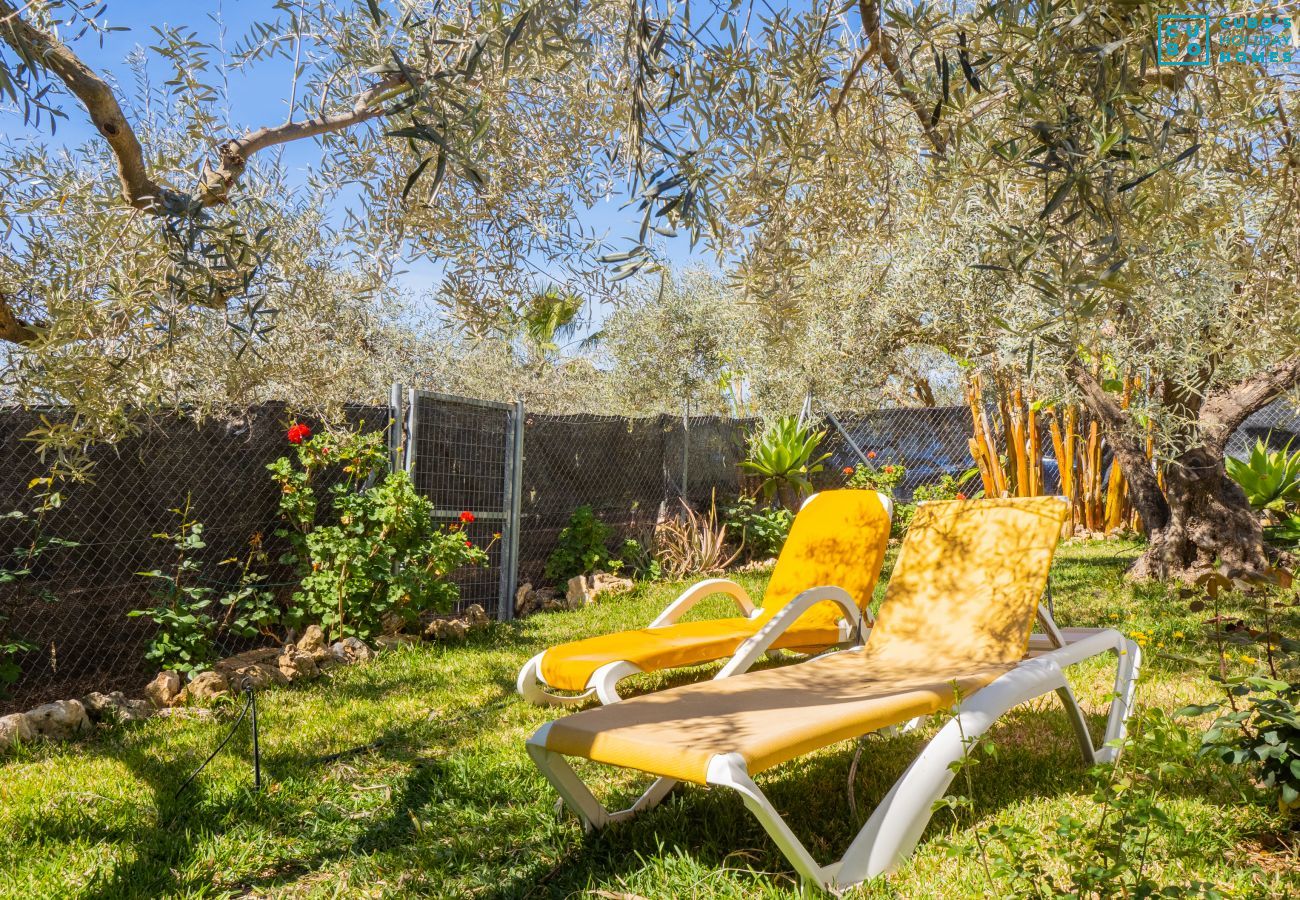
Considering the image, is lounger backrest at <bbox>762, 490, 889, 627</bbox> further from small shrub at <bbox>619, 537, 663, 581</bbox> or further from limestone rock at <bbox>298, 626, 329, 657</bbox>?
small shrub at <bbox>619, 537, 663, 581</bbox>

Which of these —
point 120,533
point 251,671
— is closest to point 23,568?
point 120,533

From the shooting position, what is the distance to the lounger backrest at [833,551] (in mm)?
5375

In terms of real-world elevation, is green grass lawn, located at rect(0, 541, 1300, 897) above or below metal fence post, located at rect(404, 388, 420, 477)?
below

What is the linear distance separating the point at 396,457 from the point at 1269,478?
8.76 meters

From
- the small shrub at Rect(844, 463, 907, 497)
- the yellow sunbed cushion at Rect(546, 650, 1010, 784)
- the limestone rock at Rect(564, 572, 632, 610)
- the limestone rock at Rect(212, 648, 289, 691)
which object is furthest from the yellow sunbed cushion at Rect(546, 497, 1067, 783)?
the small shrub at Rect(844, 463, 907, 497)

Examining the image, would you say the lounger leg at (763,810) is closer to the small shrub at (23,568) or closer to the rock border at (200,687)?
the rock border at (200,687)

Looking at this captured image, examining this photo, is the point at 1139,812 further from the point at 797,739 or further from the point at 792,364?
the point at 792,364

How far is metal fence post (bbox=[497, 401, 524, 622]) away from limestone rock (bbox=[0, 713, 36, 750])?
3967mm

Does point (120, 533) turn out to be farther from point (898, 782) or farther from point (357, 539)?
point (898, 782)

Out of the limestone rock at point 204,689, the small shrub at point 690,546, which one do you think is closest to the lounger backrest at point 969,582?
the limestone rock at point 204,689

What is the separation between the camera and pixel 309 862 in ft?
9.92

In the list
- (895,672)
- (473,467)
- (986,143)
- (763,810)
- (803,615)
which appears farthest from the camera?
(473,467)

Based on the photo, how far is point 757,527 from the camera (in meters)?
10.4

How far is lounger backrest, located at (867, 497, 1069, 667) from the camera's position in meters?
3.77
